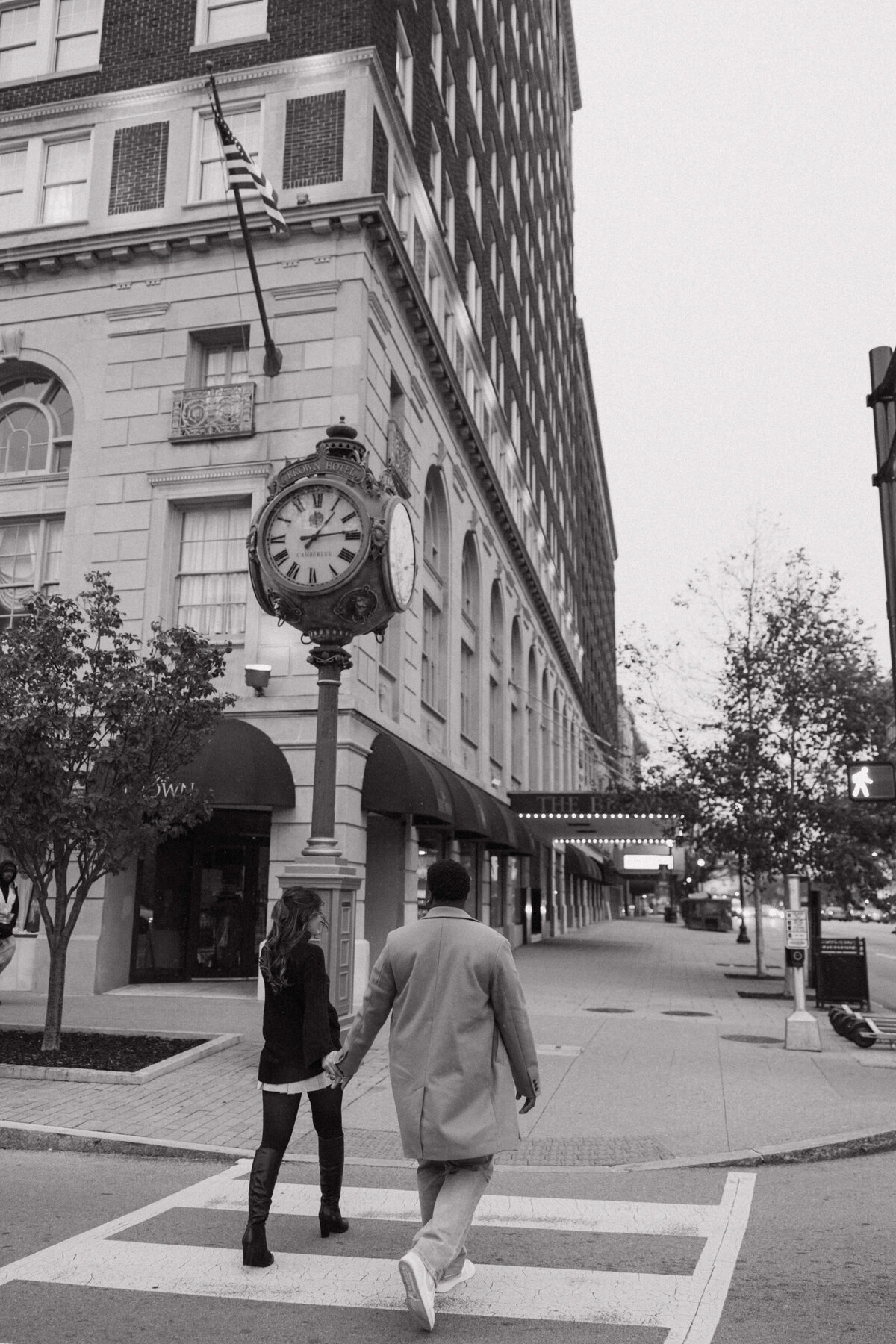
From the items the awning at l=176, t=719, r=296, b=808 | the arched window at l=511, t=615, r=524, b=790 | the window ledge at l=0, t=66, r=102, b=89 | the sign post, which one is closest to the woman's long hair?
the sign post

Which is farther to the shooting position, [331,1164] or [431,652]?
[431,652]

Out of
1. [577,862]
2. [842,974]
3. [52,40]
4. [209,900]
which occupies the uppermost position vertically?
[52,40]

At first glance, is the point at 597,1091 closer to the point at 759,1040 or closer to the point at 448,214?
the point at 759,1040

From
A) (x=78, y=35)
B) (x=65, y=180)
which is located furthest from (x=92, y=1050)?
(x=78, y=35)

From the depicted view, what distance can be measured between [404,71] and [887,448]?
17545 mm

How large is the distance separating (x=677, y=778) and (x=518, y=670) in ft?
54.0

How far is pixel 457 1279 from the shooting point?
4.88 metres

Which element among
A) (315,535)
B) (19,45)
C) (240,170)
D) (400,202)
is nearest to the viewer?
(315,535)

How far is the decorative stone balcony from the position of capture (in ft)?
62.0

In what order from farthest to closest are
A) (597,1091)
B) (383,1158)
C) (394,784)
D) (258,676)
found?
(394,784), (258,676), (597,1091), (383,1158)

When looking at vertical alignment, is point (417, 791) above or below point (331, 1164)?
above

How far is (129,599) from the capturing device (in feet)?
61.8

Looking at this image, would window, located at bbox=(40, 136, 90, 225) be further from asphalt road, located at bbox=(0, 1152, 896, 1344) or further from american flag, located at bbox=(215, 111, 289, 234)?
asphalt road, located at bbox=(0, 1152, 896, 1344)

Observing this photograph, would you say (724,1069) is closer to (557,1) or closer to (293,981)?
(293,981)
